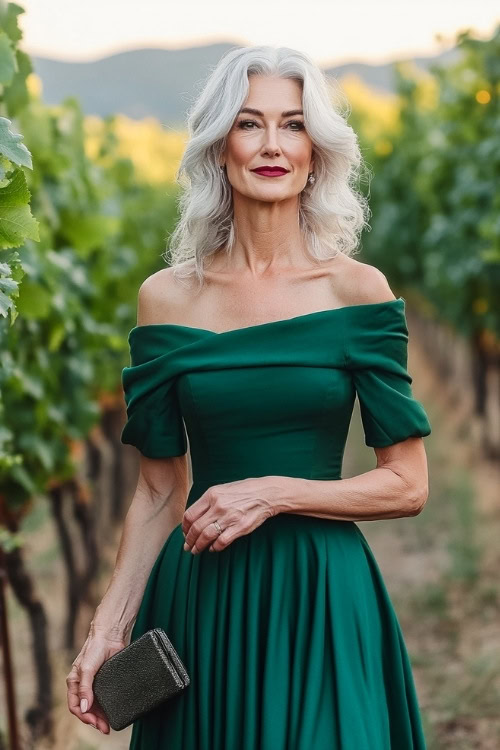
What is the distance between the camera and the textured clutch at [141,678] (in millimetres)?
2432

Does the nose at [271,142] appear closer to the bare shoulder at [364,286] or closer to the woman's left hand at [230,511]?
the bare shoulder at [364,286]

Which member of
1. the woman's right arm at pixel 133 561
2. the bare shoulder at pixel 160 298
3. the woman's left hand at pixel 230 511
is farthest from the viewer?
the bare shoulder at pixel 160 298

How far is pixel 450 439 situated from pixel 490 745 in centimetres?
1140

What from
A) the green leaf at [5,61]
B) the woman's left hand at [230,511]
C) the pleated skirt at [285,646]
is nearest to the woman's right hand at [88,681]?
the pleated skirt at [285,646]

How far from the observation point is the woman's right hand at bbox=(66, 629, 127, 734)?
8.38ft

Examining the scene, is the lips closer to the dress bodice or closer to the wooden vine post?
the dress bodice

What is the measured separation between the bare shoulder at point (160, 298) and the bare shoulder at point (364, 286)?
39cm

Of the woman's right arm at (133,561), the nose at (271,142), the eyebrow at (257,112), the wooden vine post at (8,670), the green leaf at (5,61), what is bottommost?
the wooden vine post at (8,670)

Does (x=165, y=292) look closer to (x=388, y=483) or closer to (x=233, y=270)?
(x=233, y=270)

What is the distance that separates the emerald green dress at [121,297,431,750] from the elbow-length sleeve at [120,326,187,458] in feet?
0.15

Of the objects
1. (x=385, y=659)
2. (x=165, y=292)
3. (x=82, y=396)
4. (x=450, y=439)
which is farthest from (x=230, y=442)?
(x=450, y=439)

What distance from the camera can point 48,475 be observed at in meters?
5.64

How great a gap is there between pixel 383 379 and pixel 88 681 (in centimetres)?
92

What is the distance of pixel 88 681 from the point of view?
256 cm
